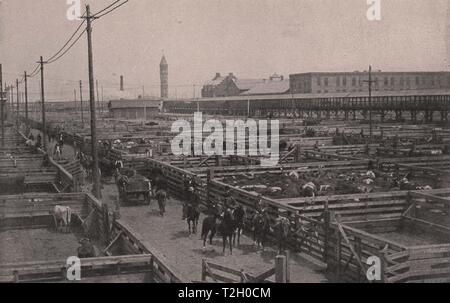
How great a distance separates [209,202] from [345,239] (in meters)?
9.27

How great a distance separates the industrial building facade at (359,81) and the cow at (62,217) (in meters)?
85.9

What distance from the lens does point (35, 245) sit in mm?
16406

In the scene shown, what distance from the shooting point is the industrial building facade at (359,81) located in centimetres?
10050

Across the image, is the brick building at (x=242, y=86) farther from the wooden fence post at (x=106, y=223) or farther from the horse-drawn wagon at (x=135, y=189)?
the wooden fence post at (x=106, y=223)

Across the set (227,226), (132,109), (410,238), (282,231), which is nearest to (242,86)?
(132,109)

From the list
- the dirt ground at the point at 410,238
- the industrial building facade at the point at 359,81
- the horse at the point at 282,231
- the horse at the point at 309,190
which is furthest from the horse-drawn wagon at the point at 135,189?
the industrial building facade at the point at 359,81

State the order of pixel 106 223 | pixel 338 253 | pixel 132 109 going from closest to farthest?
pixel 338 253 → pixel 106 223 → pixel 132 109

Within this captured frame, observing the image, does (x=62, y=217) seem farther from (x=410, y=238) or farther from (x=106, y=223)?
(x=410, y=238)

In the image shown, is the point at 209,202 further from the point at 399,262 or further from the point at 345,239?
the point at 399,262

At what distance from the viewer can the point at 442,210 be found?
17141 millimetres

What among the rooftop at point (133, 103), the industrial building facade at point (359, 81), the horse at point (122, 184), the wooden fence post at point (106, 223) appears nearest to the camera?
the wooden fence post at point (106, 223)

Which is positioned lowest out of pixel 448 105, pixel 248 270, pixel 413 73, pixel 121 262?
pixel 248 270

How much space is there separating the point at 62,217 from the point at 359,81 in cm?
9167
